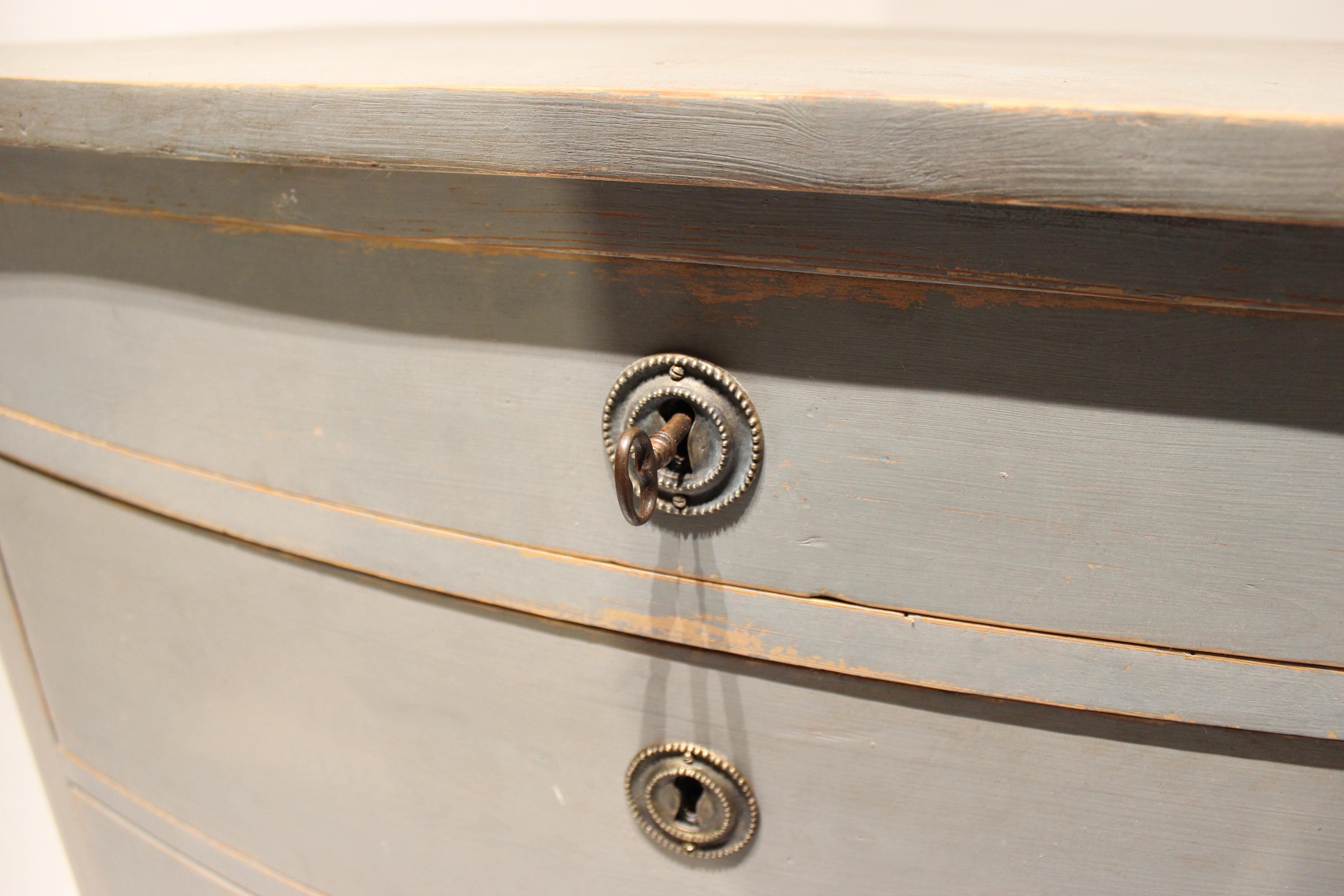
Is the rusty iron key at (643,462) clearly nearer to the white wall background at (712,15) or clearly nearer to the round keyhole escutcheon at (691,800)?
the round keyhole escutcheon at (691,800)

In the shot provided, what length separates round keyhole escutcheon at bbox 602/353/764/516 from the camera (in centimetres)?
29

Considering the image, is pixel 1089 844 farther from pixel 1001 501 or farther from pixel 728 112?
pixel 728 112

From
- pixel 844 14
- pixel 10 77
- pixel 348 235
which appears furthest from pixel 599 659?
pixel 844 14

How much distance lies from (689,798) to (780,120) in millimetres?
291

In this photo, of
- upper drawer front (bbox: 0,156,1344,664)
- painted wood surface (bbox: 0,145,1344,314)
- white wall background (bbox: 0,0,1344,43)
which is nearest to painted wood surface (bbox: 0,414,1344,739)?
upper drawer front (bbox: 0,156,1344,664)

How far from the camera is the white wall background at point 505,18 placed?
0.64 metres

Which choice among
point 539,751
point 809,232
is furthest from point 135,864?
point 809,232

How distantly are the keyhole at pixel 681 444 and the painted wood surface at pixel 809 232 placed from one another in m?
0.05

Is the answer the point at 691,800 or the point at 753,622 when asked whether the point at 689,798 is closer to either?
the point at 691,800

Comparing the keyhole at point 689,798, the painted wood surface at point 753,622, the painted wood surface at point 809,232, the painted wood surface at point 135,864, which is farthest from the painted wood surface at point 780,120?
the painted wood surface at point 135,864

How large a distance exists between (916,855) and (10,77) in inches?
19.1

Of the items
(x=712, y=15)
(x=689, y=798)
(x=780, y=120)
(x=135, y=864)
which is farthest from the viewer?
(x=712, y=15)

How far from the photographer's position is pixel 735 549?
319 mm

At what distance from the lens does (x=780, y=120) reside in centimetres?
23
